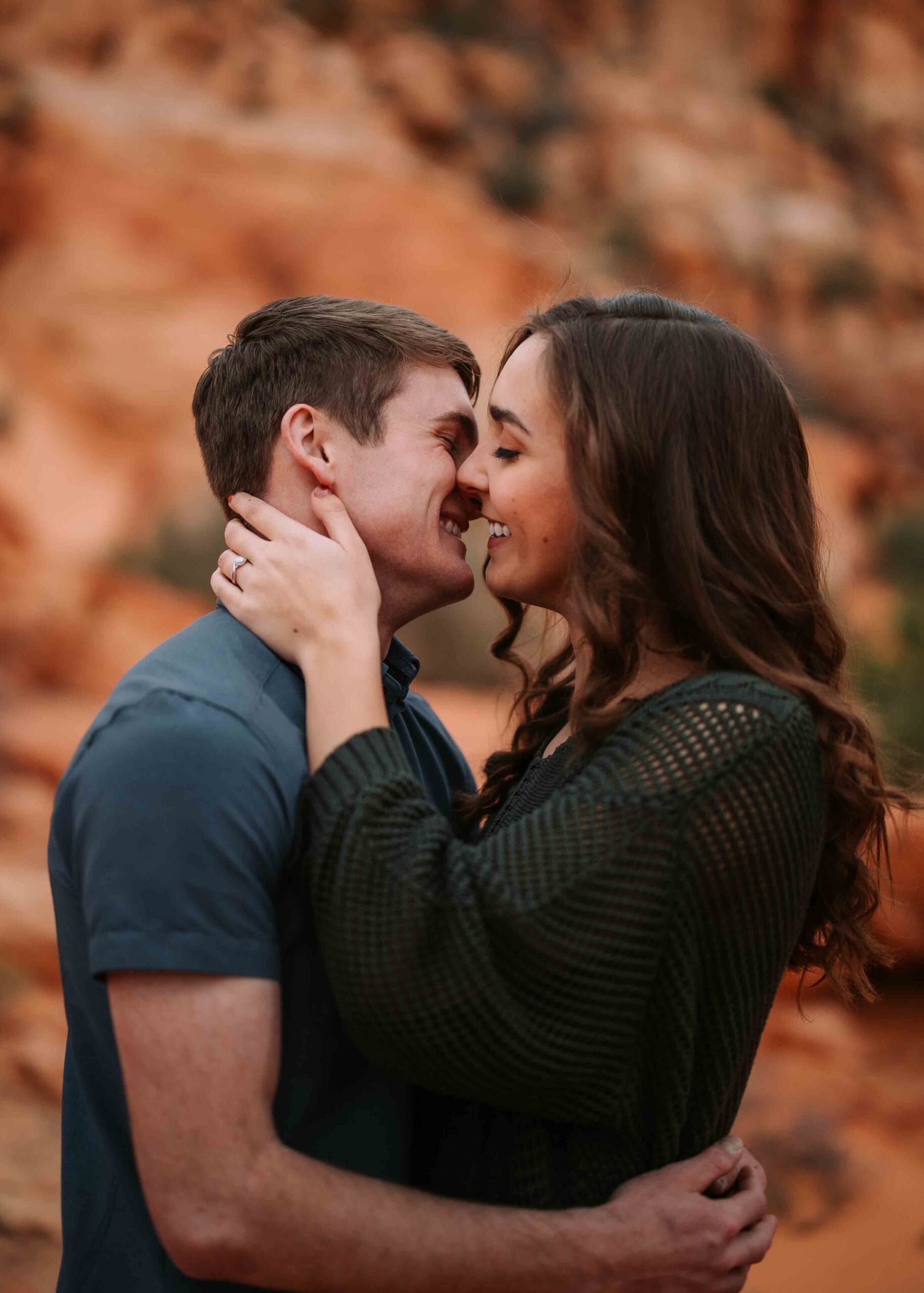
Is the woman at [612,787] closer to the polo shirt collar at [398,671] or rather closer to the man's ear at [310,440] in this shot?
the man's ear at [310,440]

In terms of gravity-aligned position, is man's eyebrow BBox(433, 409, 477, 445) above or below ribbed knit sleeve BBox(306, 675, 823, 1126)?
above

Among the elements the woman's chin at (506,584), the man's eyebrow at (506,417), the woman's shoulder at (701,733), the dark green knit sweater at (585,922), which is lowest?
the dark green knit sweater at (585,922)

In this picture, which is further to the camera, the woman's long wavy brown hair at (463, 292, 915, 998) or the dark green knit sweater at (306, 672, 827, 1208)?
the woman's long wavy brown hair at (463, 292, 915, 998)

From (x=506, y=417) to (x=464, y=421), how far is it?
0.88 ft

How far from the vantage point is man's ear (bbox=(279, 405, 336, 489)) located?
Result: 2090 mm

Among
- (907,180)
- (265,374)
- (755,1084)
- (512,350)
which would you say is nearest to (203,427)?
(265,374)

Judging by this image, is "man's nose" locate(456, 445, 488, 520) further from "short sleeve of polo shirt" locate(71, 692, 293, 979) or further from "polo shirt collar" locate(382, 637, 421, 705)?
"short sleeve of polo shirt" locate(71, 692, 293, 979)

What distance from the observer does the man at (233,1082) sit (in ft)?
4.78

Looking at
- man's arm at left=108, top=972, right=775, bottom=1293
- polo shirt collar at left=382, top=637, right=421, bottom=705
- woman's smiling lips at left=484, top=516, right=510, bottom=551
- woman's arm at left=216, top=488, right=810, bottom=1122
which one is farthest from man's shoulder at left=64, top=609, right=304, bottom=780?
woman's smiling lips at left=484, top=516, right=510, bottom=551

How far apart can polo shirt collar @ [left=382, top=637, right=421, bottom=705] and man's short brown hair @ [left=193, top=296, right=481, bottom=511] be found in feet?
1.40

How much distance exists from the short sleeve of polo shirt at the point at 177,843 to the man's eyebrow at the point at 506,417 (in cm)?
77

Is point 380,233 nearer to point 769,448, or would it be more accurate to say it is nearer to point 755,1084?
point 755,1084

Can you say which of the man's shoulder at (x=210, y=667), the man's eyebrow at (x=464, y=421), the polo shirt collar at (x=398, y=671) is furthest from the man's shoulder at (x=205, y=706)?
the man's eyebrow at (x=464, y=421)

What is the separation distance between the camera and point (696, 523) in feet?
5.96
